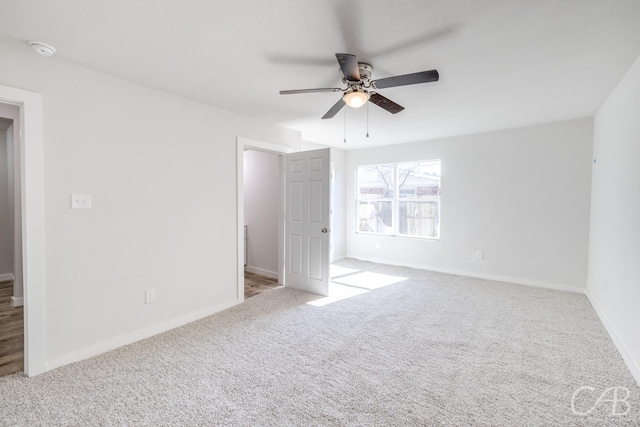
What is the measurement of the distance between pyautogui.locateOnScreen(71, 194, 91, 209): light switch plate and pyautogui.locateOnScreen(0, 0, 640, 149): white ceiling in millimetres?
1046

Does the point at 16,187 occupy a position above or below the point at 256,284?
above

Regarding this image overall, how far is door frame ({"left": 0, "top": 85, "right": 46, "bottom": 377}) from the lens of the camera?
7.04ft

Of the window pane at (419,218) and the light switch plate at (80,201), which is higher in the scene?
the light switch plate at (80,201)

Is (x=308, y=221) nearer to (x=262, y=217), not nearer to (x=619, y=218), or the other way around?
(x=262, y=217)

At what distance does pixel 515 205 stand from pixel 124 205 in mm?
5070

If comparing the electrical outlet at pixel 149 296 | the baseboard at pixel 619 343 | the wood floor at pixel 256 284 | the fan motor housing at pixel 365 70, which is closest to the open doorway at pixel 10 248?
the electrical outlet at pixel 149 296

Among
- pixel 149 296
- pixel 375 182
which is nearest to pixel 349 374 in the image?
pixel 149 296

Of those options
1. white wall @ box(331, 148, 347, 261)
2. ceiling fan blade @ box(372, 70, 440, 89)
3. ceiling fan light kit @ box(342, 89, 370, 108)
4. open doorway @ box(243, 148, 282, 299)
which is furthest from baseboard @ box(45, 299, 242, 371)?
white wall @ box(331, 148, 347, 261)

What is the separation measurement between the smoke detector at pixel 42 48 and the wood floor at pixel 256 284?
3071 millimetres

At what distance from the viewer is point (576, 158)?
4.04m

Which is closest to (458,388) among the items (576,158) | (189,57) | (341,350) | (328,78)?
(341,350)

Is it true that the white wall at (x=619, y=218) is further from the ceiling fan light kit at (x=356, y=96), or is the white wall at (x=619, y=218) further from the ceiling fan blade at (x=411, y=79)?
the ceiling fan light kit at (x=356, y=96)

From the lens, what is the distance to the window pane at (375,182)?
597 centimetres

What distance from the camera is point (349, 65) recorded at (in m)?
1.94
